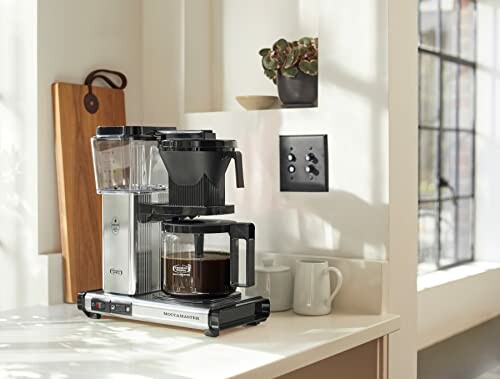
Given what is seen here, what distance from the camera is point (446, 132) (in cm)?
371

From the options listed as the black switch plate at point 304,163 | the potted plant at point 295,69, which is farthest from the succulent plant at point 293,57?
the black switch plate at point 304,163

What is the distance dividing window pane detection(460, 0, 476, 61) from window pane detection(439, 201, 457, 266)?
72 cm

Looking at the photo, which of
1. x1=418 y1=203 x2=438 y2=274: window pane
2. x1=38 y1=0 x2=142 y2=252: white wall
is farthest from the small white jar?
x1=418 y1=203 x2=438 y2=274: window pane

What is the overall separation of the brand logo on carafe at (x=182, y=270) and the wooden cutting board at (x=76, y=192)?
1.43 feet

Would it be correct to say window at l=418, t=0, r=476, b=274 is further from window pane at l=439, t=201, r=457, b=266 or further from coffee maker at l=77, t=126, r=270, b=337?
coffee maker at l=77, t=126, r=270, b=337

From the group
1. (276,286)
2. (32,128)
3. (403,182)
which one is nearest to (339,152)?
(403,182)

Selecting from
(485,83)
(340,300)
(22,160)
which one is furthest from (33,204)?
(485,83)

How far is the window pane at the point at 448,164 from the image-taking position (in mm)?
3695

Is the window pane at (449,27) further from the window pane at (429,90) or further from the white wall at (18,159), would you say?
the white wall at (18,159)

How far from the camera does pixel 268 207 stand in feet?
7.54

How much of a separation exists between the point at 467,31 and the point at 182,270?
2428 mm

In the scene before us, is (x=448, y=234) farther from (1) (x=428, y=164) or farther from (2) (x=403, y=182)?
(2) (x=403, y=182)

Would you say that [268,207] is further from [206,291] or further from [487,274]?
[487,274]

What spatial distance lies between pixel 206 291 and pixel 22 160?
723mm
